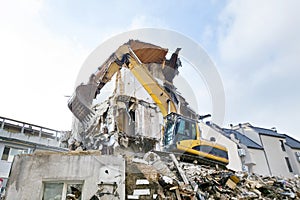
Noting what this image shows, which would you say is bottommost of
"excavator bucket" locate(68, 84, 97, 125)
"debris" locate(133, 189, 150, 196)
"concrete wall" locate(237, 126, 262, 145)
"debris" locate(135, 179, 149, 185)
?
"debris" locate(133, 189, 150, 196)

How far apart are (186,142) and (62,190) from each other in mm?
4457

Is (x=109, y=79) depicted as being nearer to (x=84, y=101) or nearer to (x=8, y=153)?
(x=84, y=101)

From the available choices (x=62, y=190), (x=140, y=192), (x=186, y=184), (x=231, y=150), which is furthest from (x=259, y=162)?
(x=62, y=190)

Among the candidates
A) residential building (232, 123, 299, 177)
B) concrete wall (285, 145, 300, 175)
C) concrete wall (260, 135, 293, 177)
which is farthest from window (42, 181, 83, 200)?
concrete wall (285, 145, 300, 175)

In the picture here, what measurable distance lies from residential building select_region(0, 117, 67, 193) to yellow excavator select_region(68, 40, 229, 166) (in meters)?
4.39

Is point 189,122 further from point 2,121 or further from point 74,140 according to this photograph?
point 2,121

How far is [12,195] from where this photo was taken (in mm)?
3650

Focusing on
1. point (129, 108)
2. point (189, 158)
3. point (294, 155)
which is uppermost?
point (129, 108)

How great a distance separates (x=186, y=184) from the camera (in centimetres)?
502

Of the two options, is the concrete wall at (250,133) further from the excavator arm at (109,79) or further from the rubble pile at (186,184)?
the excavator arm at (109,79)

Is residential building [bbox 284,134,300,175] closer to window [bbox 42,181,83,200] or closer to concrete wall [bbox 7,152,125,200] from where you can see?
concrete wall [bbox 7,152,125,200]

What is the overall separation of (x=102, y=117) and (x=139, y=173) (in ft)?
16.4

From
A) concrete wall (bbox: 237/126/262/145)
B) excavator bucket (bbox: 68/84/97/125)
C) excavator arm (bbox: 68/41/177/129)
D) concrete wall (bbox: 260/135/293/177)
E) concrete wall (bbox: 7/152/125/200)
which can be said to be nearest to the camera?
concrete wall (bbox: 7/152/125/200)

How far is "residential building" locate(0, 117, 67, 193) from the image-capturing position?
45.2 feet
